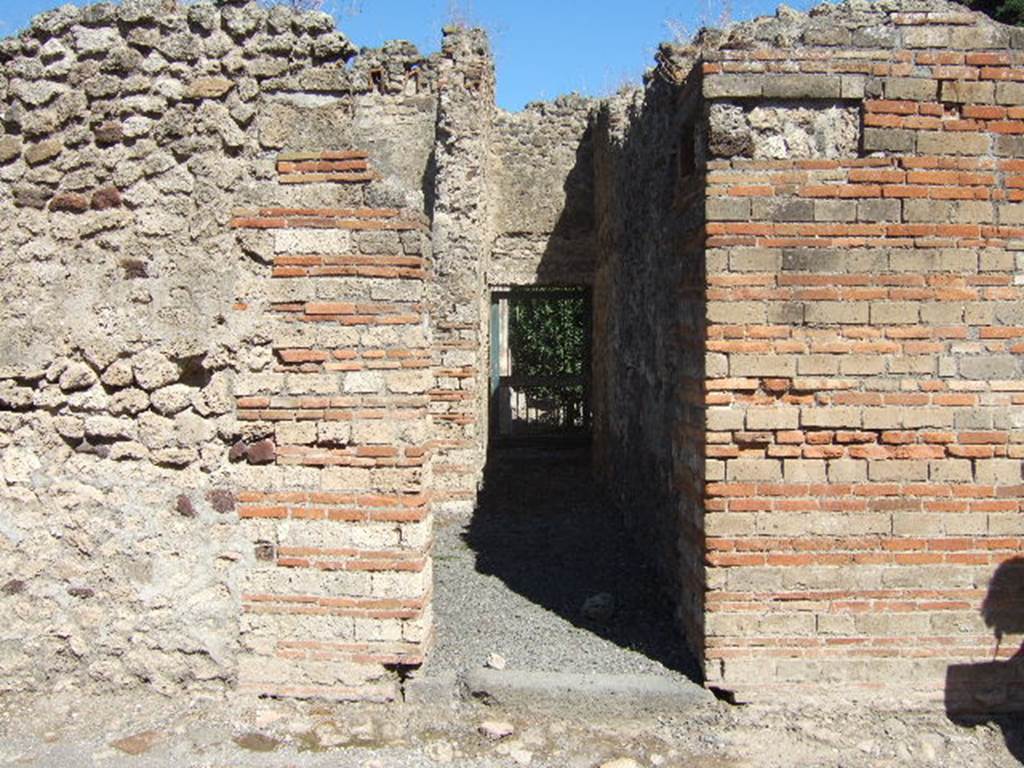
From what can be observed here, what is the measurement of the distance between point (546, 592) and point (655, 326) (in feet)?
6.93

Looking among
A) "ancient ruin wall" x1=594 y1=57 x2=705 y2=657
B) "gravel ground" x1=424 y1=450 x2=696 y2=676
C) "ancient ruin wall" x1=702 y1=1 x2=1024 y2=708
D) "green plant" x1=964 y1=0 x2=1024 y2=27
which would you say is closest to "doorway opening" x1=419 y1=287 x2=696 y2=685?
"gravel ground" x1=424 y1=450 x2=696 y2=676

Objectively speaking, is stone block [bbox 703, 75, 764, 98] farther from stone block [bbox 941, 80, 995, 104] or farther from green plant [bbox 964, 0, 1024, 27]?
green plant [bbox 964, 0, 1024, 27]

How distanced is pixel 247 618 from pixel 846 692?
2.98 metres

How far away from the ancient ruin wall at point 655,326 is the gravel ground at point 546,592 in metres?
0.22

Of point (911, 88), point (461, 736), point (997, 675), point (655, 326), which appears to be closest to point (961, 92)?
Answer: point (911, 88)

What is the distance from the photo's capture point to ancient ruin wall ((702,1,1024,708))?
4242 millimetres

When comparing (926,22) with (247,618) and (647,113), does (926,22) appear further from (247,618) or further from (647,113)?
(247,618)

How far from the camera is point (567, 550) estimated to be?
725cm

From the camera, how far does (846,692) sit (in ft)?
14.1

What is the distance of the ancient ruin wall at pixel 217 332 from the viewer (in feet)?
14.0

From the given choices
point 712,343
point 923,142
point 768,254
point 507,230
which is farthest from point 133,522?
point 507,230

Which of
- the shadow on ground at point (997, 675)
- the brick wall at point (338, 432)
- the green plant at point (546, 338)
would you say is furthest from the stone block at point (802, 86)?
the green plant at point (546, 338)

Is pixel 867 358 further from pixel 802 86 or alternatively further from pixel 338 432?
pixel 338 432

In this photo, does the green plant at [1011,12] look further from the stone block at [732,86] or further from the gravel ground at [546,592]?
the stone block at [732,86]
